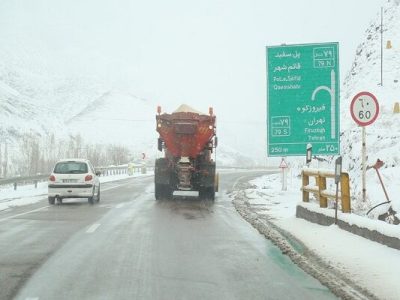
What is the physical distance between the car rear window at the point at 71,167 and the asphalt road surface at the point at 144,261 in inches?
224

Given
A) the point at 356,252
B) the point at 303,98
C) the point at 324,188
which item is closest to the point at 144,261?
the point at 356,252

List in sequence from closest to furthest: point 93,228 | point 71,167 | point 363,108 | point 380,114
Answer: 1. point 363,108
2. point 93,228
3. point 71,167
4. point 380,114

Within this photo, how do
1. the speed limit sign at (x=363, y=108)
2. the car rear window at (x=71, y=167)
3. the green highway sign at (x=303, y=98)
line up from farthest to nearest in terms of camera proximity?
the car rear window at (x=71, y=167), the green highway sign at (x=303, y=98), the speed limit sign at (x=363, y=108)

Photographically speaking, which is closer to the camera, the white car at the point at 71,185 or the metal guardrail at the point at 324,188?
the metal guardrail at the point at 324,188

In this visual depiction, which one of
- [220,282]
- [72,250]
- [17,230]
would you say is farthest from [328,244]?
[17,230]

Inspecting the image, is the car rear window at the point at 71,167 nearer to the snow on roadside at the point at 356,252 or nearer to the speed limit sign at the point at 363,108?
the snow on roadside at the point at 356,252

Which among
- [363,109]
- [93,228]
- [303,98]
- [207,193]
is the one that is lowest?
[93,228]

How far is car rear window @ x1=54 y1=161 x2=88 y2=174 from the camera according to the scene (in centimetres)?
2027

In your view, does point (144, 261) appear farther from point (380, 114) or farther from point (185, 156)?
point (380, 114)

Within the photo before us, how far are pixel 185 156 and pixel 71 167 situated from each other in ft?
13.5

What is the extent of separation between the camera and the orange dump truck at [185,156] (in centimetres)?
2119

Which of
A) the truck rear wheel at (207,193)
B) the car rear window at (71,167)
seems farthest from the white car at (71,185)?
the truck rear wheel at (207,193)

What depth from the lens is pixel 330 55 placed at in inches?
770

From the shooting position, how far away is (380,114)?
101 ft
